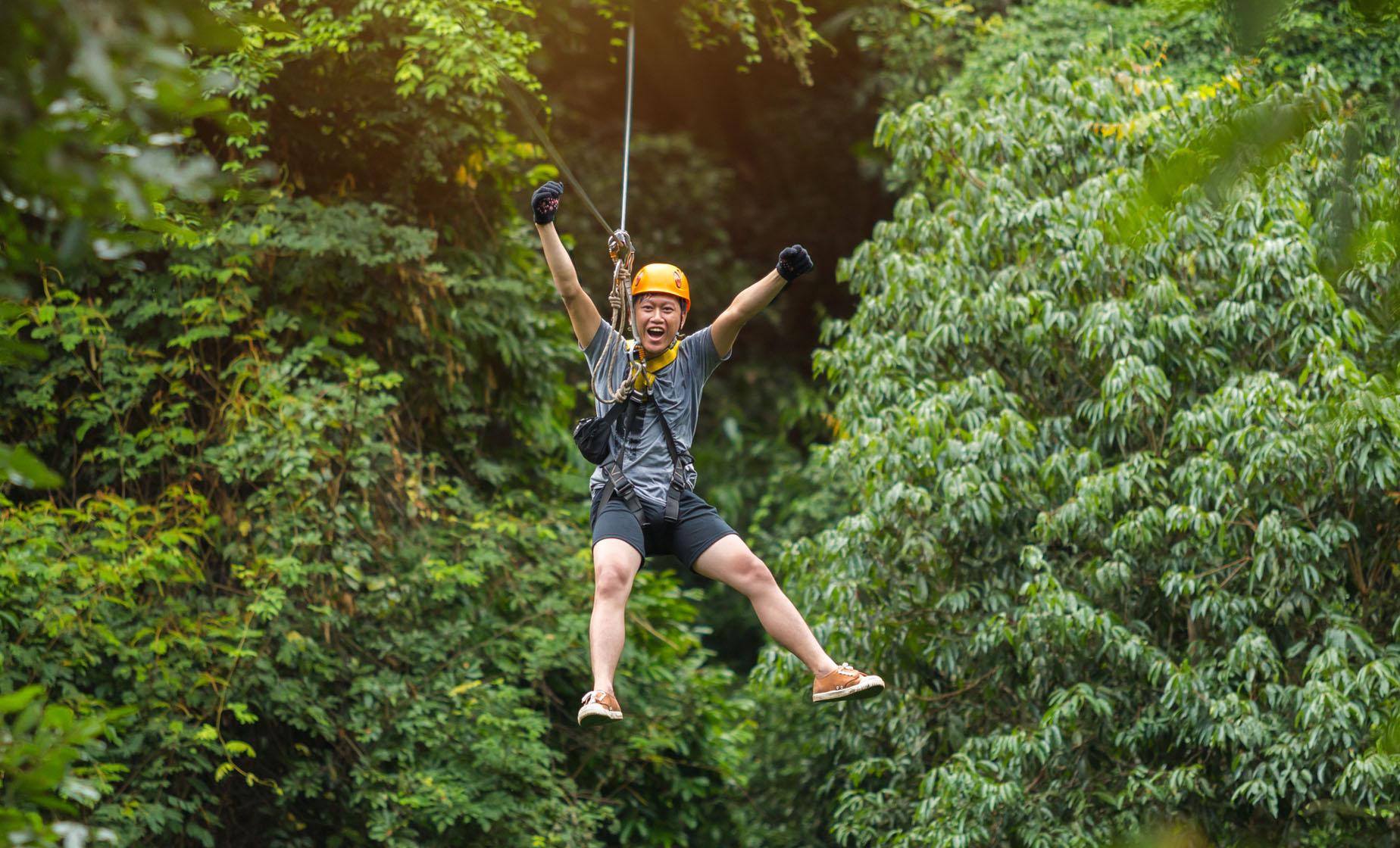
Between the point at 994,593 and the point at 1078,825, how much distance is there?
1.33 meters

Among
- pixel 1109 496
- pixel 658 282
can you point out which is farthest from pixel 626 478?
pixel 1109 496

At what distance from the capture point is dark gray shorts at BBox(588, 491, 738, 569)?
5.14 metres

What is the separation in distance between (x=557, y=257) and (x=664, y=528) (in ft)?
3.29

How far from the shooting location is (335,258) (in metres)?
9.23

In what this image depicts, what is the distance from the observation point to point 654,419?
17.4 ft

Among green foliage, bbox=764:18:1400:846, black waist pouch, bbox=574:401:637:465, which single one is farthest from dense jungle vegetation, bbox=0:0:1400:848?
black waist pouch, bbox=574:401:637:465

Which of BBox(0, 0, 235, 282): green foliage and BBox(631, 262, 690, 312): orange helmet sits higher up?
BBox(0, 0, 235, 282): green foliage

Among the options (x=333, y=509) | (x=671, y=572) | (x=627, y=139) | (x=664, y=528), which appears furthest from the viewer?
(x=671, y=572)

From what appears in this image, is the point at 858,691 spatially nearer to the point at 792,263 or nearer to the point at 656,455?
the point at 656,455

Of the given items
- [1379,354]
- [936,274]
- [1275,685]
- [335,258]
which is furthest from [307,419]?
[1379,354]

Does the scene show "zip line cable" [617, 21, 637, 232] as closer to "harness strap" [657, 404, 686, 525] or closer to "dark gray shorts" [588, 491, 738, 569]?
"harness strap" [657, 404, 686, 525]

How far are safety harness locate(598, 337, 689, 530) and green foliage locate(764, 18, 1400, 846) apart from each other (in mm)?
3146

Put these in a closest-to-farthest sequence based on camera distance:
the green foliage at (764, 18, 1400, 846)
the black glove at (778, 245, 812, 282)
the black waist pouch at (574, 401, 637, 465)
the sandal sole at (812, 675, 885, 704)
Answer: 1. the sandal sole at (812, 675, 885, 704)
2. the black glove at (778, 245, 812, 282)
3. the black waist pouch at (574, 401, 637, 465)
4. the green foliage at (764, 18, 1400, 846)

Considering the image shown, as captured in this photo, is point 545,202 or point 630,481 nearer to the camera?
point 545,202
